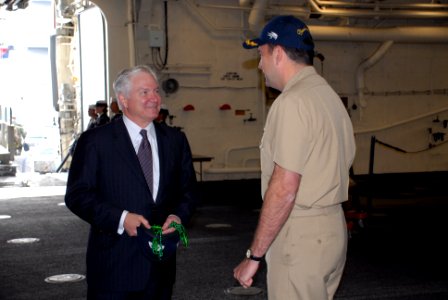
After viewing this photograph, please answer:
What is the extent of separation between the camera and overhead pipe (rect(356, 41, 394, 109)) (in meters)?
13.3

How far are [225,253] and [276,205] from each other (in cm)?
429

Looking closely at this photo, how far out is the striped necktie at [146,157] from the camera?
113 inches

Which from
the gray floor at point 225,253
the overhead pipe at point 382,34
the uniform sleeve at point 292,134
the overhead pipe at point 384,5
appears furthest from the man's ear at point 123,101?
the overhead pipe at point 382,34

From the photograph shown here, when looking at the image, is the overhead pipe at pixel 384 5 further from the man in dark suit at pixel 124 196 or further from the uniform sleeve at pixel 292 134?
the uniform sleeve at pixel 292 134

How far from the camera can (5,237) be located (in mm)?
7410

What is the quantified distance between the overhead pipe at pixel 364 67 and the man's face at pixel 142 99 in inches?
434

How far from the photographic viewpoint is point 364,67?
13391mm

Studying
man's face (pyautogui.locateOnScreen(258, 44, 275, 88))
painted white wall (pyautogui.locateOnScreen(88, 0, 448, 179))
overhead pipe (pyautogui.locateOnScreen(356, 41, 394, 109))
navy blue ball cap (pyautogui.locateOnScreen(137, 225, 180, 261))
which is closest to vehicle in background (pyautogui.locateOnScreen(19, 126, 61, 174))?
painted white wall (pyautogui.locateOnScreen(88, 0, 448, 179))

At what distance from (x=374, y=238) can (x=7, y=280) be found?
4.05 m

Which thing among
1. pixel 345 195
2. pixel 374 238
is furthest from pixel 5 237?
pixel 345 195

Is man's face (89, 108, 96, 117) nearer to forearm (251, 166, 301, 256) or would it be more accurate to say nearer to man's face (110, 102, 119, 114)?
man's face (110, 102, 119, 114)

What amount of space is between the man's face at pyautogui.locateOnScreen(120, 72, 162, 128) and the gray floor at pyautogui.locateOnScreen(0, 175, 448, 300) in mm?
2431

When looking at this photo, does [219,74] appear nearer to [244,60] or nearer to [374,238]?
[244,60]

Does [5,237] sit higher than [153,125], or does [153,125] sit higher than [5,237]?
[153,125]
